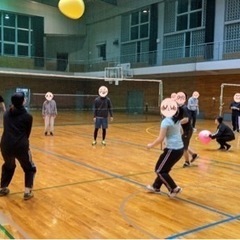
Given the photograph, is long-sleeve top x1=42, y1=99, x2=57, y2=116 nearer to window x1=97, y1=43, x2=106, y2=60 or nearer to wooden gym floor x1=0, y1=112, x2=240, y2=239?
wooden gym floor x1=0, y1=112, x2=240, y2=239

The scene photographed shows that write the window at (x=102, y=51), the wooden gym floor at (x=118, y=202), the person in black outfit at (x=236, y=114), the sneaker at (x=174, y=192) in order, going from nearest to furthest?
the wooden gym floor at (x=118, y=202)
the sneaker at (x=174, y=192)
the person in black outfit at (x=236, y=114)
the window at (x=102, y=51)

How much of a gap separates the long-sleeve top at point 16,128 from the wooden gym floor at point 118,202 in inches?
32.4

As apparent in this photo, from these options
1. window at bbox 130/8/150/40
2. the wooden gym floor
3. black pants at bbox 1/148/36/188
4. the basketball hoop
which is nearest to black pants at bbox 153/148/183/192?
the wooden gym floor

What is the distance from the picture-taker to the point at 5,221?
4.09m

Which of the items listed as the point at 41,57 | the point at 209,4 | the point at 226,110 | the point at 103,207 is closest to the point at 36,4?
the point at 41,57

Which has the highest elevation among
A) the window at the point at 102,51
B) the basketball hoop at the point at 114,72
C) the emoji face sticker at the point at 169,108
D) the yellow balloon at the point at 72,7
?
the window at the point at 102,51

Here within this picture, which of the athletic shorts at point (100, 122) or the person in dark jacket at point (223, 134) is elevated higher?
the athletic shorts at point (100, 122)

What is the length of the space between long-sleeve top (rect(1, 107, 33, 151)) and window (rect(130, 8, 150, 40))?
975 inches

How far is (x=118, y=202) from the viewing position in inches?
194

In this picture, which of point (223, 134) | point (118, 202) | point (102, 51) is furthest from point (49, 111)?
point (102, 51)

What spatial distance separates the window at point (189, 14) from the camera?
24219 millimetres

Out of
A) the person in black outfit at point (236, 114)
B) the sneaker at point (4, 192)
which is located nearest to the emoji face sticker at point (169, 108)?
the sneaker at point (4, 192)

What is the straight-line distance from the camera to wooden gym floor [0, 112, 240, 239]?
3898 millimetres

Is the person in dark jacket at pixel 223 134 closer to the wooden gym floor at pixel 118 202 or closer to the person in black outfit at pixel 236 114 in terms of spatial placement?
the wooden gym floor at pixel 118 202
